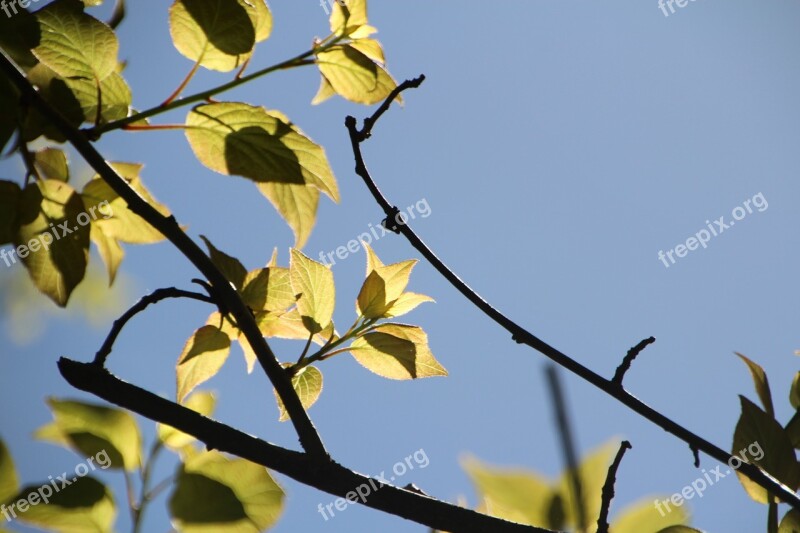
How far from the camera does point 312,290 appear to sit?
16.3 inches

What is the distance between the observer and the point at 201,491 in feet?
1.07

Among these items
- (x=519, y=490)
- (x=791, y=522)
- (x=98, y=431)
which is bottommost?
(x=791, y=522)

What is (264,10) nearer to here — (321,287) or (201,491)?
(321,287)

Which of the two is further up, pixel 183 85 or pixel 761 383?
pixel 183 85

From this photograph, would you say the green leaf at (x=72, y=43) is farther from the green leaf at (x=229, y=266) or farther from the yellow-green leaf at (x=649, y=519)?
the yellow-green leaf at (x=649, y=519)

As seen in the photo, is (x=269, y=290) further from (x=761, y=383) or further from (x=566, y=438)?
(x=761, y=383)

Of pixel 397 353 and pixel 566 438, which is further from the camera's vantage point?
pixel 397 353

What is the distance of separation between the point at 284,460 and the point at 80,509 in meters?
0.10

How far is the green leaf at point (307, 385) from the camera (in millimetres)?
414

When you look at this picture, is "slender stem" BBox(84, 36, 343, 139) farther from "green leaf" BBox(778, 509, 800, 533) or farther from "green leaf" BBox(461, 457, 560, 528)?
"green leaf" BBox(778, 509, 800, 533)

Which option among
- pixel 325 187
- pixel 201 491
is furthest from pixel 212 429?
pixel 325 187

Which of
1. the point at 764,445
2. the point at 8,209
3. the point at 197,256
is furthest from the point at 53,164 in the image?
the point at 764,445

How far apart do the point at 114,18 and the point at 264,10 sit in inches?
4.8

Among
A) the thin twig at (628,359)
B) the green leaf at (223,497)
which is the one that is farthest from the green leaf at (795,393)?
the green leaf at (223,497)
